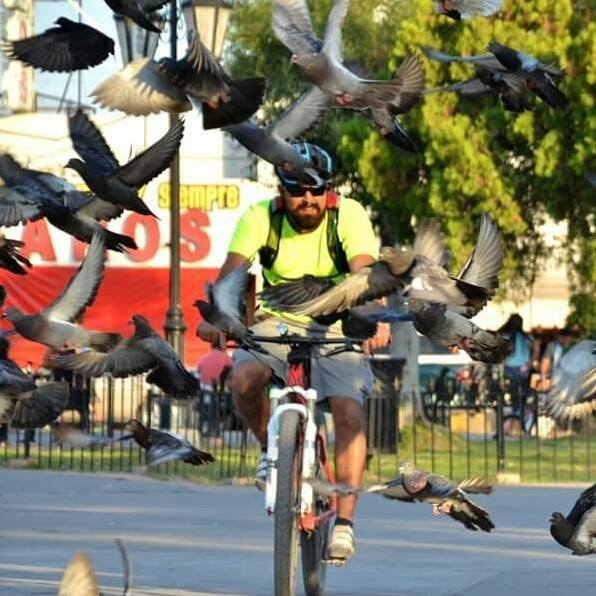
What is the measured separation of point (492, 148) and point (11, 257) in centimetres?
1949

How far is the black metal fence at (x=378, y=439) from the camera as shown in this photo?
19438 millimetres

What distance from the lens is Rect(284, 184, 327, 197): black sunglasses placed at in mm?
8930

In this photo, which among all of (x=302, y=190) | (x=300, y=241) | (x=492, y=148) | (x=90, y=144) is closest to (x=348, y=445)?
(x=300, y=241)

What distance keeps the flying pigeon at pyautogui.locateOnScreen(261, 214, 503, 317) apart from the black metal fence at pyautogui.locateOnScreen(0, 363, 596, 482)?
387 inches

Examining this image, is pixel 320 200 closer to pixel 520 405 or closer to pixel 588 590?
pixel 588 590

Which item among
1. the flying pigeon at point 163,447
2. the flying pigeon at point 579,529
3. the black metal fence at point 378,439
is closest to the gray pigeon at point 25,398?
the flying pigeon at point 163,447

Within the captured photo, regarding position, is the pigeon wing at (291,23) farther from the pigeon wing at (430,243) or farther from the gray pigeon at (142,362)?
the gray pigeon at (142,362)

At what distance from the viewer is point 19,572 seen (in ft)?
34.5

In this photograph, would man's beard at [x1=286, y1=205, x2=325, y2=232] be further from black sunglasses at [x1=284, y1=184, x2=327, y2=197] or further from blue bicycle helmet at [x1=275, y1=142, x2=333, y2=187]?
blue bicycle helmet at [x1=275, y1=142, x2=333, y2=187]

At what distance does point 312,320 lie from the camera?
9094 mm

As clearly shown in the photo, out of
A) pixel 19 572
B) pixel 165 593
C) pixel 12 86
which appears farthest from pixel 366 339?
pixel 12 86

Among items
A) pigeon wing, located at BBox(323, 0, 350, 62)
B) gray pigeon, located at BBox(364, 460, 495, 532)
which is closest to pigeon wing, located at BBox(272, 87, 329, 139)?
pigeon wing, located at BBox(323, 0, 350, 62)

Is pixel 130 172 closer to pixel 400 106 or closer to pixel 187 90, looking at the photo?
pixel 187 90

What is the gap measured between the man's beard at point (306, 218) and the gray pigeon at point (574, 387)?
4.12 ft
